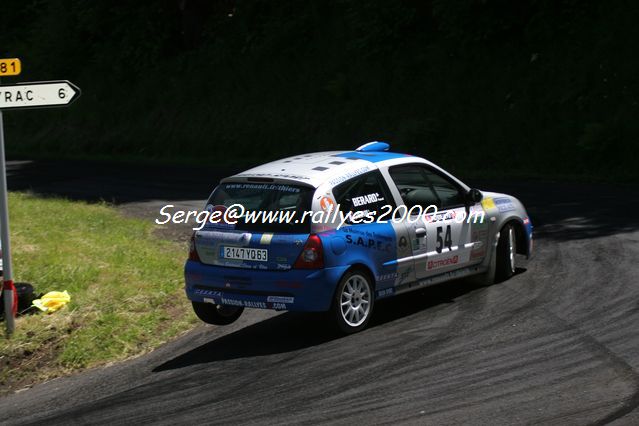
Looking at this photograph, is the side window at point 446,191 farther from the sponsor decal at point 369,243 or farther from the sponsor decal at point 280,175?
the sponsor decal at point 280,175

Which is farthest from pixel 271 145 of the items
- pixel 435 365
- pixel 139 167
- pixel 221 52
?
pixel 435 365

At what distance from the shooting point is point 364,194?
963 centimetres

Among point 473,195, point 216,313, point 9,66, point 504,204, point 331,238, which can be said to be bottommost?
point 216,313

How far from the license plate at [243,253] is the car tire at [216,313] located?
751mm

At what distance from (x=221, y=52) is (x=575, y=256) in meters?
23.2

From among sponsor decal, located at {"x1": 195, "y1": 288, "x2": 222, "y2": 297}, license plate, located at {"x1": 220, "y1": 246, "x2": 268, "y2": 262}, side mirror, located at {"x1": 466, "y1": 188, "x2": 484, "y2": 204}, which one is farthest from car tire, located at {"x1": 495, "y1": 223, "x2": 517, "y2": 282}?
sponsor decal, located at {"x1": 195, "y1": 288, "x2": 222, "y2": 297}

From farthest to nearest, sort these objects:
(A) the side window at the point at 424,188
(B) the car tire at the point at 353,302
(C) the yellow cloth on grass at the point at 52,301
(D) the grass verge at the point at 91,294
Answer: (C) the yellow cloth on grass at the point at 52,301 → (A) the side window at the point at 424,188 → (D) the grass verge at the point at 91,294 → (B) the car tire at the point at 353,302

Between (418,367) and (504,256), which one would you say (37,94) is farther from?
(504,256)

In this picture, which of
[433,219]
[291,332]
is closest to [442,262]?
[433,219]

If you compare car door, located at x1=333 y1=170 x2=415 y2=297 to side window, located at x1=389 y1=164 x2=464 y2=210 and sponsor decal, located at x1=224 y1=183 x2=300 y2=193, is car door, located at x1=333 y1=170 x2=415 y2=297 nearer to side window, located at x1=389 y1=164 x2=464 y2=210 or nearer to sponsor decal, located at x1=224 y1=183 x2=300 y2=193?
side window, located at x1=389 y1=164 x2=464 y2=210

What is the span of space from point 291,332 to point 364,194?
1.53 m

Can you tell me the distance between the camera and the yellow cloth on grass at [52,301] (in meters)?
10.4

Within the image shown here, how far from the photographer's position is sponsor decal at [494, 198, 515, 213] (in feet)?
36.4

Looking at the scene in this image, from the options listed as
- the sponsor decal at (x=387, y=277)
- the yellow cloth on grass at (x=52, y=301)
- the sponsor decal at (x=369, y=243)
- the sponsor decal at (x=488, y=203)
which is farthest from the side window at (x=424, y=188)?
the yellow cloth on grass at (x=52, y=301)
